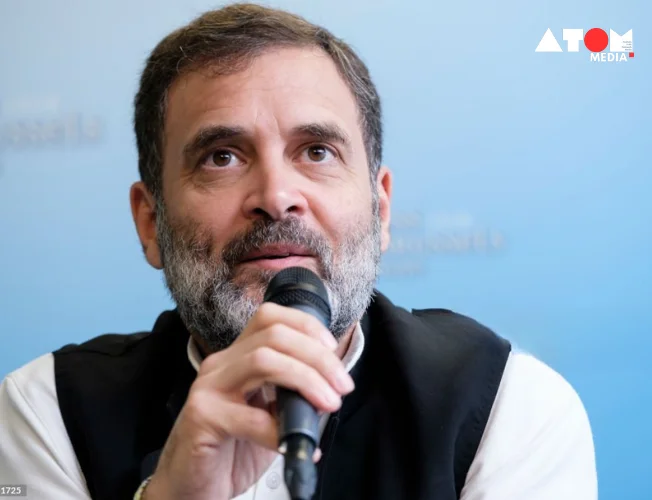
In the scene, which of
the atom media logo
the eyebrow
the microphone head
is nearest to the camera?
the microphone head

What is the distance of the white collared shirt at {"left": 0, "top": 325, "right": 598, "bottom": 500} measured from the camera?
1348 mm

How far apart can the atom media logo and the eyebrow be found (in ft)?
2.77

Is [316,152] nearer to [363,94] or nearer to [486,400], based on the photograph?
[363,94]

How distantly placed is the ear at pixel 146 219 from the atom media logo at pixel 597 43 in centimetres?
108

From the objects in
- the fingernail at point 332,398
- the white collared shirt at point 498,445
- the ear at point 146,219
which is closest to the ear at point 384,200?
the white collared shirt at point 498,445

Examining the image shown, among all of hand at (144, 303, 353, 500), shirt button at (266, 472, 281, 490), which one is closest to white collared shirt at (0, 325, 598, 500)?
shirt button at (266, 472, 281, 490)

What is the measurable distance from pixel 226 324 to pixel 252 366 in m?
0.46

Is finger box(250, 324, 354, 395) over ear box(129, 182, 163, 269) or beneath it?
beneath

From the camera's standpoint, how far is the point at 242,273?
4.36 ft

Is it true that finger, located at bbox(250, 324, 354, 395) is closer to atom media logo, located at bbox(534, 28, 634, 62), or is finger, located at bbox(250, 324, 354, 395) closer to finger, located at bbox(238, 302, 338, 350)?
finger, located at bbox(238, 302, 338, 350)

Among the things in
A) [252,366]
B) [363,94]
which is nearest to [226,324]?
[252,366]

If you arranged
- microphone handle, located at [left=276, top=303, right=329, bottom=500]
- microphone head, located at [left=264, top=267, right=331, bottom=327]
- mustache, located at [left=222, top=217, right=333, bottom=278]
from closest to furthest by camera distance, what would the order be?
microphone handle, located at [left=276, top=303, right=329, bottom=500]
microphone head, located at [left=264, top=267, right=331, bottom=327]
mustache, located at [left=222, top=217, right=333, bottom=278]

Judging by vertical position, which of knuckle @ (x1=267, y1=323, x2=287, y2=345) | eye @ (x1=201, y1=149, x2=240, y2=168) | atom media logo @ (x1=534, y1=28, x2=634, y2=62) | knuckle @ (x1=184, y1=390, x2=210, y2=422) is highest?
atom media logo @ (x1=534, y1=28, x2=634, y2=62)

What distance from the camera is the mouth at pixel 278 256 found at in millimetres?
1296
